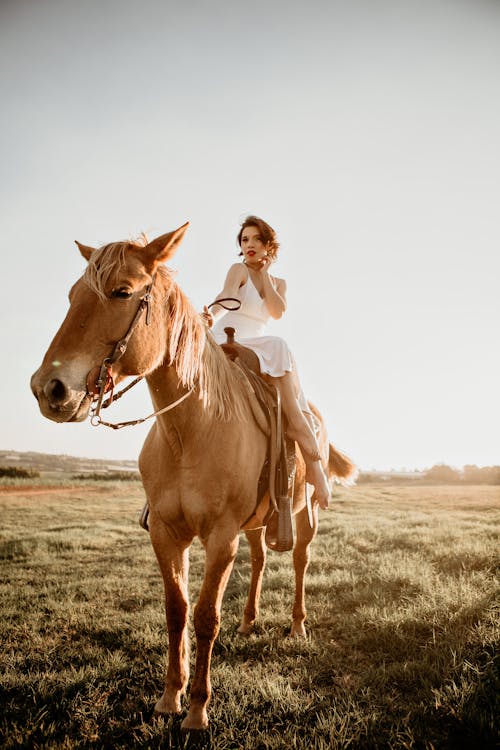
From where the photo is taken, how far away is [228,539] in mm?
2904

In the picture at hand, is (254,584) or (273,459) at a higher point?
(273,459)

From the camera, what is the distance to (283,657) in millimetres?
3930

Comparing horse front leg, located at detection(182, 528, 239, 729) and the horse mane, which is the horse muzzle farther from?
horse front leg, located at detection(182, 528, 239, 729)

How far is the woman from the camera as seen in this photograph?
12.8 feet

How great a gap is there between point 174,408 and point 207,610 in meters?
1.45

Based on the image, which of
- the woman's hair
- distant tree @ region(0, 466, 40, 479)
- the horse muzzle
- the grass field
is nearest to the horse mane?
the horse muzzle

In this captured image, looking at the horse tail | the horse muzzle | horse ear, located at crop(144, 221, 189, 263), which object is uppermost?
horse ear, located at crop(144, 221, 189, 263)

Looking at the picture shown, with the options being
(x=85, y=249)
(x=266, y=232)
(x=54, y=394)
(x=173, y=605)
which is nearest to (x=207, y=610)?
(x=173, y=605)

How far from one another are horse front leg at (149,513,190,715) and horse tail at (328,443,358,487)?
351cm

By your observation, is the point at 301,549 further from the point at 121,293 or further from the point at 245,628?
the point at 121,293

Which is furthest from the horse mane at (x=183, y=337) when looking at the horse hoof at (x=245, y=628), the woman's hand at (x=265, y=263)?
the horse hoof at (x=245, y=628)

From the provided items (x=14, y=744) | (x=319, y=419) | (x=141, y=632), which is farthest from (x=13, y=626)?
(x=319, y=419)

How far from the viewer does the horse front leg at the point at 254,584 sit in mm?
4613

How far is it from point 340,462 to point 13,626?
4710mm
